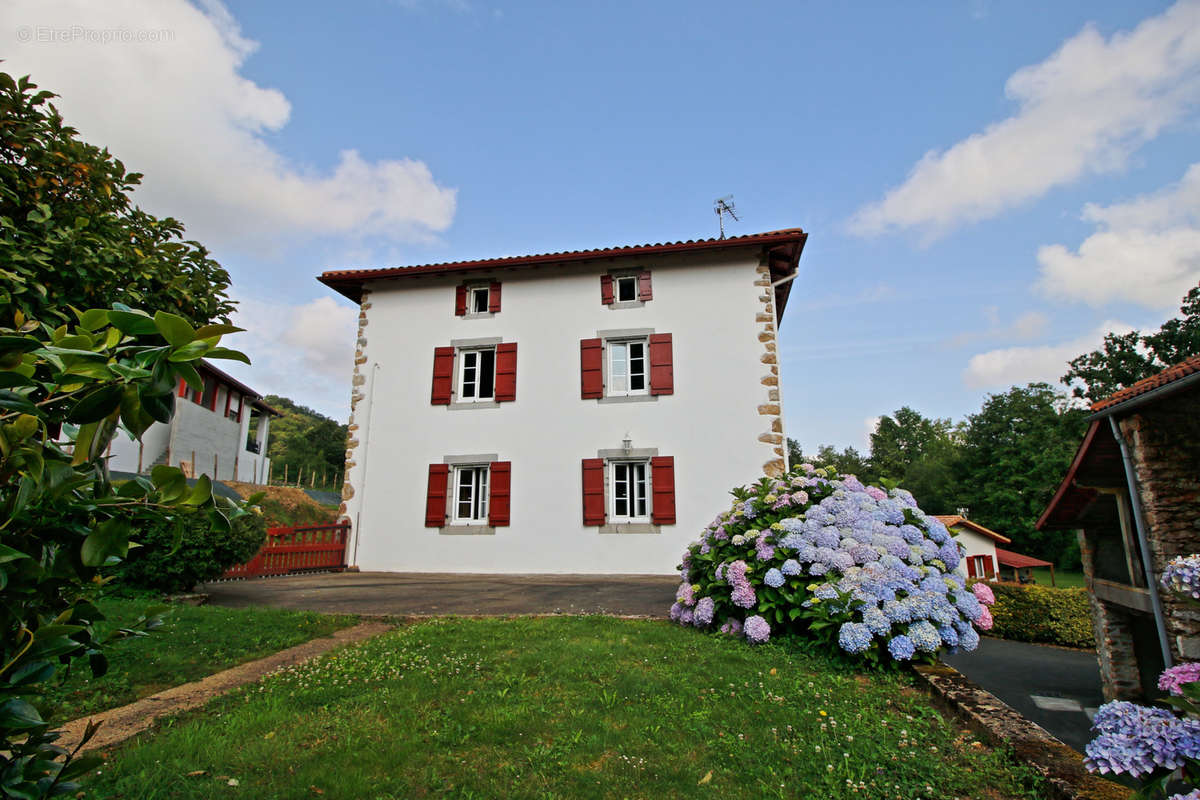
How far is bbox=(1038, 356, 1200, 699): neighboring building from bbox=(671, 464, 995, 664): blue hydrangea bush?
12.3 feet

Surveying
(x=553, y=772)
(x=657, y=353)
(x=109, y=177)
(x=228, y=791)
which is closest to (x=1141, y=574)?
(x=657, y=353)

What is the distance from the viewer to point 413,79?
9.77 meters

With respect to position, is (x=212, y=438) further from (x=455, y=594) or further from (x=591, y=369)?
(x=455, y=594)

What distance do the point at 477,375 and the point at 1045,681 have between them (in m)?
15.2

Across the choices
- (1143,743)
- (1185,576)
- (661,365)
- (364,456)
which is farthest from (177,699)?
(661,365)

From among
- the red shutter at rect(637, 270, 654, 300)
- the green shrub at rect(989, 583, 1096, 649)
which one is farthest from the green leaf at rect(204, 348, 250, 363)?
the green shrub at rect(989, 583, 1096, 649)

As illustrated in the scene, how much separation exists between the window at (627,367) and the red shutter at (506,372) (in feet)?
7.41

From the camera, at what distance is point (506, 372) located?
13305 mm

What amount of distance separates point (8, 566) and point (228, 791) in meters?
2.15

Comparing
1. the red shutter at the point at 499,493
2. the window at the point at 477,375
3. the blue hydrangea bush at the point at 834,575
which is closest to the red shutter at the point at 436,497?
the red shutter at the point at 499,493

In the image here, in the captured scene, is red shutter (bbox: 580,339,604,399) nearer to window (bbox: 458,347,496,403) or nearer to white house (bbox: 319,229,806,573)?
white house (bbox: 319,229,806,573)

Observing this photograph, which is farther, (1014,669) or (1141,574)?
(1014,669)

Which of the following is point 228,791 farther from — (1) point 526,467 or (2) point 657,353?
(2) point 657,353

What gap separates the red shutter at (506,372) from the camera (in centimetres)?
1315
